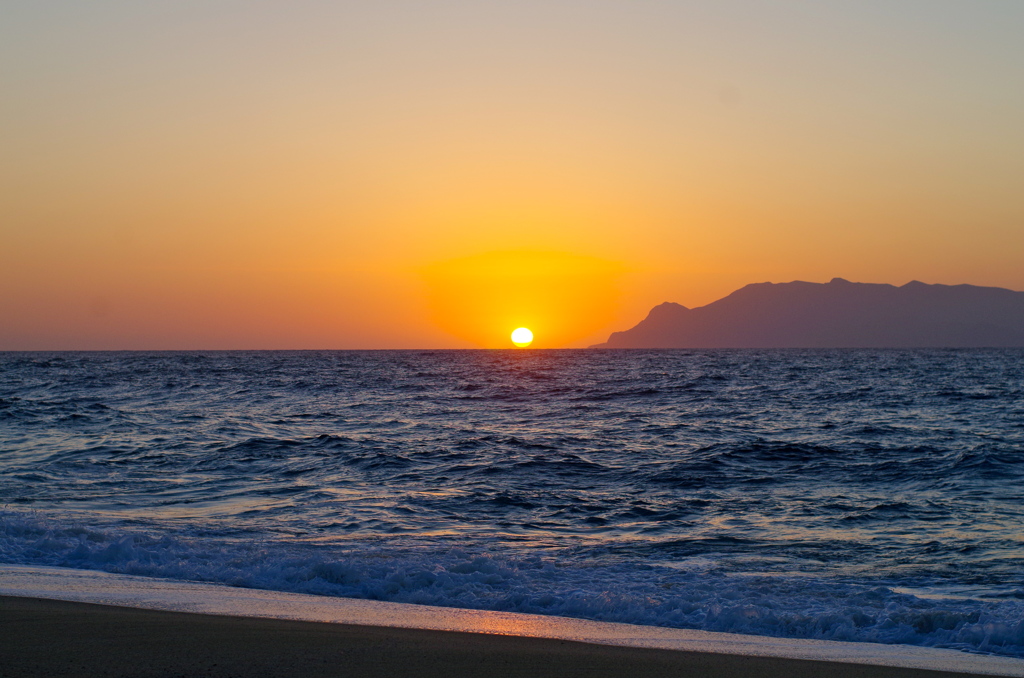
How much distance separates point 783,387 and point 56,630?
1728 inches

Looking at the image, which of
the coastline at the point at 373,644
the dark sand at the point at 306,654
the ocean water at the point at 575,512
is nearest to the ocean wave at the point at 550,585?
the ocean water at the point at 575,512

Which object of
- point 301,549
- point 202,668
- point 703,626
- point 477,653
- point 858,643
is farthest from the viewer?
point 301,549

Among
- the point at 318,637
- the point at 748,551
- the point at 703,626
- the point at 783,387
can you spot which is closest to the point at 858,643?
the point at 703,626

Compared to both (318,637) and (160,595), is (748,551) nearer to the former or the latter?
(318,637)

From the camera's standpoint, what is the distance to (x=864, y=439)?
69.5 ft

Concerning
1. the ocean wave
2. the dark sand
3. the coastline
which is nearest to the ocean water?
the ocean wave

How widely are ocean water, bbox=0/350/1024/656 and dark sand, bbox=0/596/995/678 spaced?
165 centimetres

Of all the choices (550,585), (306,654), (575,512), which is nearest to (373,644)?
(306,654)

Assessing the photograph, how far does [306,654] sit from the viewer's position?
570 centimetres

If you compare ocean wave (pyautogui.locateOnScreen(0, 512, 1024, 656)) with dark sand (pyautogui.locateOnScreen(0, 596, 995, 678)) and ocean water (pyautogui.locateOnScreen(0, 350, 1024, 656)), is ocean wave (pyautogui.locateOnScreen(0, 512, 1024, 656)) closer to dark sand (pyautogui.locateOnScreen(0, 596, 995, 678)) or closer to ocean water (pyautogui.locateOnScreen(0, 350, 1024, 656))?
ocean water (pyautogui.locateOnScreen(0, 350, 1024, 656))

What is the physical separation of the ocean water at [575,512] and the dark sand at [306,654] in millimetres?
1649

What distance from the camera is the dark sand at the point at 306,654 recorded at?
5.37 meters

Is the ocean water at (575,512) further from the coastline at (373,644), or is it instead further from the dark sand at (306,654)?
the dark sand at (306,654)

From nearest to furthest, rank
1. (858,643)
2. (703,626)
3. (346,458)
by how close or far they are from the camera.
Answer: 1. (858,643)
2. (703,626)
3. (346,458)
